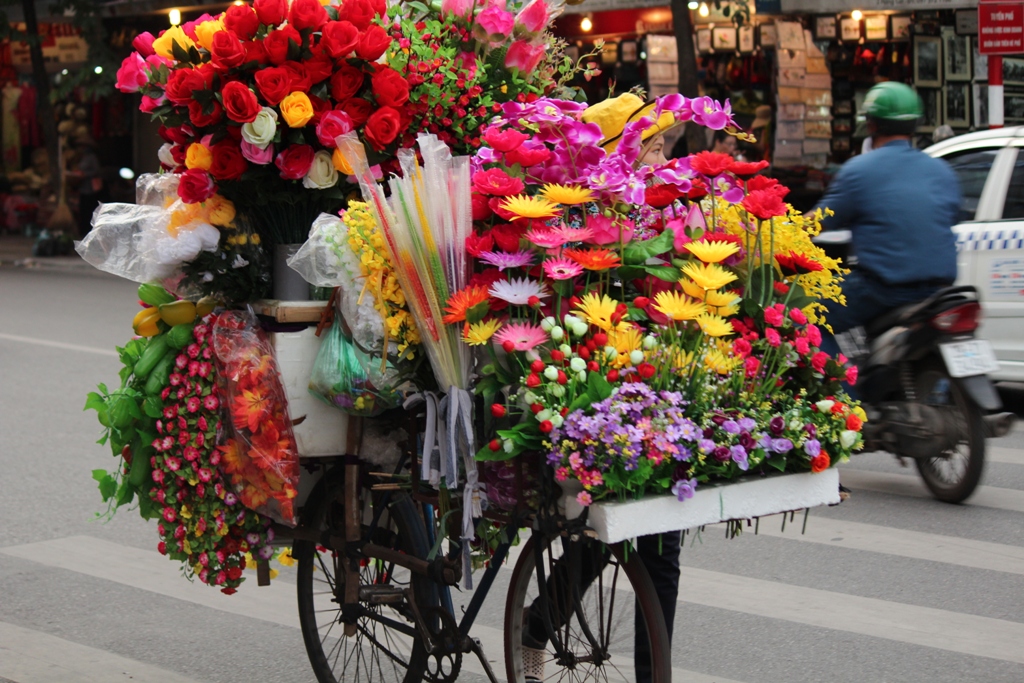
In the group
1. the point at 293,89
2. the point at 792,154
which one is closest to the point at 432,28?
the point at 293,89

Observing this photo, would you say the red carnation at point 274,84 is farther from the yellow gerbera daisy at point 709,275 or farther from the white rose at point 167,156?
the yellow gerbera daisy at point 709,275

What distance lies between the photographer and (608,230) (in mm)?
2938

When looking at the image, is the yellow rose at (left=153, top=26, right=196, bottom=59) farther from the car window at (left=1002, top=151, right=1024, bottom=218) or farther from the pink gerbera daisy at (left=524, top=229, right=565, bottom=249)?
the car window at (left=1002, top=151, right=1024, bottom=218)

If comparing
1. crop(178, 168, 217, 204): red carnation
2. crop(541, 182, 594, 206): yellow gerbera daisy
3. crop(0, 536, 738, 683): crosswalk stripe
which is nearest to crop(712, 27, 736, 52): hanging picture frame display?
crop(0, 536, 738, 683): crosswalk stripe

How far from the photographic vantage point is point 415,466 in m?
3.28

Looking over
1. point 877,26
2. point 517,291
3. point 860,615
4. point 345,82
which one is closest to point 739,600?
point 860,615

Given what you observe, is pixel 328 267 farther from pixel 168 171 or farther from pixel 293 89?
pixel 168 171

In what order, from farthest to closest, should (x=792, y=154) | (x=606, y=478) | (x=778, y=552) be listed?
1. (x=792, y=154)
2. (x=778, y=552)
3. (x=606, y=478)

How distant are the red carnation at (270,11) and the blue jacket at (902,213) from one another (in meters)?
3.06

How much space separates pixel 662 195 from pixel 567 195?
246 mm

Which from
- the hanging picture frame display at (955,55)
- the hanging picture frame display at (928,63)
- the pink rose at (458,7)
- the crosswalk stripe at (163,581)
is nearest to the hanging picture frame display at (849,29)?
the hanging picture frame display at (928,63)

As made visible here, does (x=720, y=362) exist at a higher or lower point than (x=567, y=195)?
lower

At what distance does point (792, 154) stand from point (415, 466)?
11386 mm

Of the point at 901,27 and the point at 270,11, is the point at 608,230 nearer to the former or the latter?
the point at 270,11
